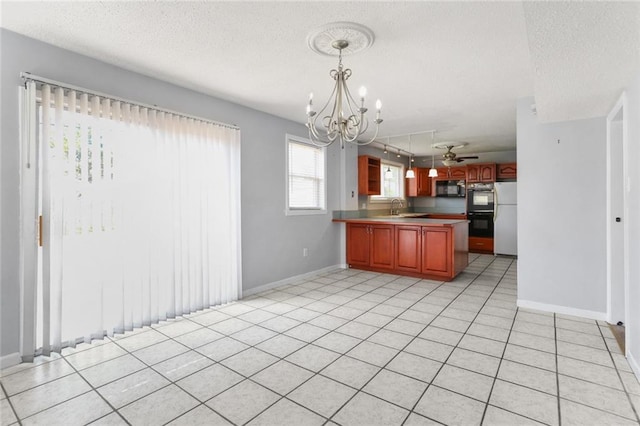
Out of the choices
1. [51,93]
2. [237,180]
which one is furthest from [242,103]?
[51,93]

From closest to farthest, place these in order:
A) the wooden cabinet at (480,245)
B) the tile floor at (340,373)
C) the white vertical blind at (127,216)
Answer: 1. the tile floor at (340,373)
2. the white vertical blind at (127,216)
3. the wooden cabinet at (480,245)

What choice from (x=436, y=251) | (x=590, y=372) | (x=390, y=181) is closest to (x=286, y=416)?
(x=590, y=372)

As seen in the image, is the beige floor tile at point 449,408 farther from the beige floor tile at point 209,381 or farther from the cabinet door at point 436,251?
the cabinet door at point 436,251

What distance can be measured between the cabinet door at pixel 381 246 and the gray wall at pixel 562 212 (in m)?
1.98

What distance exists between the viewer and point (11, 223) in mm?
2293

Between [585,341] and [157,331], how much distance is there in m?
3.84

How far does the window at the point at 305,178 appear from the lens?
15.8ft

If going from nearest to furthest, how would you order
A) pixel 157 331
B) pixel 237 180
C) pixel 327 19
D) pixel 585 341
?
pixel 327 19 < pixel 585 341 < pixel 157 331 < pixel 237 180

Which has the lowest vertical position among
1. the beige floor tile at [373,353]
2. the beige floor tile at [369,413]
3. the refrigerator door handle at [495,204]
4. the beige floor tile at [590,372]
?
the beige floor tile at [369,413]

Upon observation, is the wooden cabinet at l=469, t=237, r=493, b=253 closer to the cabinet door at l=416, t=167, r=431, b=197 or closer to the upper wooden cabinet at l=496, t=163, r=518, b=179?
the upper wooden cabinet at l=496, t=163, r=518, b=179

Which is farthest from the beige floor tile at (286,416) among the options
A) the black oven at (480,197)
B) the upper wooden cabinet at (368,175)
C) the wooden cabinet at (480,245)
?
the black oven at (480,197)

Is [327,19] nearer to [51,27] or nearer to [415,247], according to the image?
[51,27]

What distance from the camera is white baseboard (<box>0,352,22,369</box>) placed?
7.37ft

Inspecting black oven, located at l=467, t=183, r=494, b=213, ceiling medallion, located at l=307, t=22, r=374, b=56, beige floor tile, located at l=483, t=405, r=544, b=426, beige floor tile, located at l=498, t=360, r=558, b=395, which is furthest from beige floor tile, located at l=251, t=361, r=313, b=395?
black oven, located at l=467, t=183, r=494, b=213
